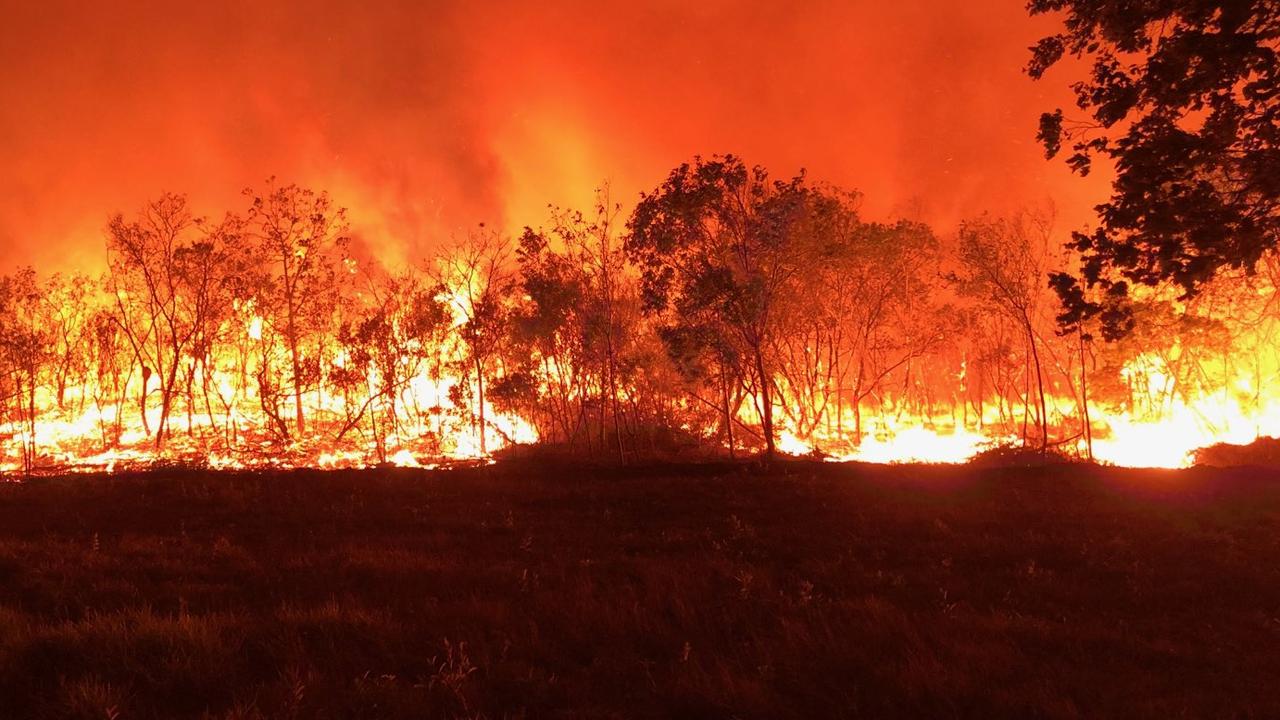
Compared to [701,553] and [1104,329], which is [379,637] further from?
[1104,329]

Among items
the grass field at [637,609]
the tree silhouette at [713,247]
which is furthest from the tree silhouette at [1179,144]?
the tree silhouette at [713,247]

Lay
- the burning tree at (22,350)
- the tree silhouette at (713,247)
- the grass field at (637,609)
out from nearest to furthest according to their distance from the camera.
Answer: the grass field at (637,609), the tree silhouette at (713,247), the burning tree at (22,350)

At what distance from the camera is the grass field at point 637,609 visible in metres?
5.41

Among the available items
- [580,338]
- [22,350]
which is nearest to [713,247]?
[580,338]

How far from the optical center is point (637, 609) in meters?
7.38

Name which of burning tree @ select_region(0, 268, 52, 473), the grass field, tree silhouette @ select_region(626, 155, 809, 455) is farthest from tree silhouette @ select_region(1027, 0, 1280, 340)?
burning tree @ select_region(0, 268, 52, 473)

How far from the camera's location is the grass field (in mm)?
5410

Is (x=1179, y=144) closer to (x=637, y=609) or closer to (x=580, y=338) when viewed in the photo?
(x=637, y=609)

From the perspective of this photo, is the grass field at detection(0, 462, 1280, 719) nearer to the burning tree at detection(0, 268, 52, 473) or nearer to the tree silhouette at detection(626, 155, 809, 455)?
the tree silhouette at detection(626, 155, 809, 455)

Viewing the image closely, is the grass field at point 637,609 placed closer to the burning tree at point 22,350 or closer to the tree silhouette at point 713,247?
the tree silhouette at point 713,247

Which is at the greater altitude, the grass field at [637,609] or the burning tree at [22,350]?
the burning tree at [22,350]

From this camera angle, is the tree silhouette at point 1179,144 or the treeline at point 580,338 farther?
the treeline at point 580,338

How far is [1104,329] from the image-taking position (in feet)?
35.5

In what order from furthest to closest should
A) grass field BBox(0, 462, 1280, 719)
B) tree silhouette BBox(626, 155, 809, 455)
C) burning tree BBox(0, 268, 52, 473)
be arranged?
burning tree BBox(0, 268, 52, 473)
tree silhouette BBox(626, 155, 809, 455)
grass field BBox(0, 462, 1280, 719)
